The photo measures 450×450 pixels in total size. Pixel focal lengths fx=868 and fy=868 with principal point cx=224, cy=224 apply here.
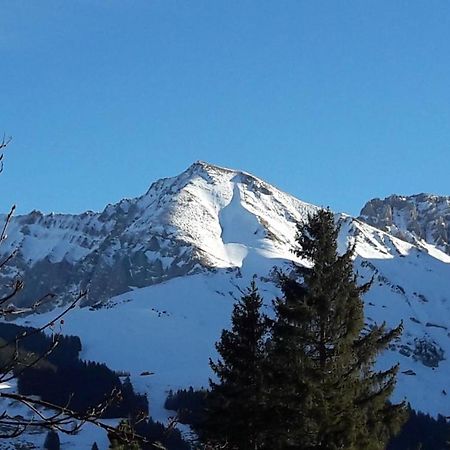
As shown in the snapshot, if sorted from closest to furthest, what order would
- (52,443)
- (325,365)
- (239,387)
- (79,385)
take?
(325,365)
(239,387)
(52,443)
(79,385)

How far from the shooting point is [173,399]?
5906 inches

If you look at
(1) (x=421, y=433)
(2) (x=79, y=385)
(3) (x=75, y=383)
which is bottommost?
(2) (x=79, y=385)

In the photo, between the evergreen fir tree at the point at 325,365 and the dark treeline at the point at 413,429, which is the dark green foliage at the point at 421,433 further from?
the evergreen fir tree at the point at 325,365

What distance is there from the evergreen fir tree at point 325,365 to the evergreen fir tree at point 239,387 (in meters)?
1.56

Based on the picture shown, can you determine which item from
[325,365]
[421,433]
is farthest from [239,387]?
[421,433]

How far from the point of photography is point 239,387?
1842 centimetres

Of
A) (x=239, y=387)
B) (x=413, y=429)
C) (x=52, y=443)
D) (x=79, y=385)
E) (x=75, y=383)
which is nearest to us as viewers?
(x=239, y=387)

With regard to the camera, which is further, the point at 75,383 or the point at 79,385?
the point at 79,385

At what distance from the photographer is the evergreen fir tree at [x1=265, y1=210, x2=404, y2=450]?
1470cm

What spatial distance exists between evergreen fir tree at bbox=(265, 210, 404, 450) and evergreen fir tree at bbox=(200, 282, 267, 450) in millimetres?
1560

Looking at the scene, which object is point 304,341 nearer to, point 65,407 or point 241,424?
point 241,424

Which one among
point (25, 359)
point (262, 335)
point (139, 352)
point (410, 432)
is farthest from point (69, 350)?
point (25, 359)

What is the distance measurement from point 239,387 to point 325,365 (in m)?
3.71

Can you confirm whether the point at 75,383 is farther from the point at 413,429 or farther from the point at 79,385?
the point at 413,429
